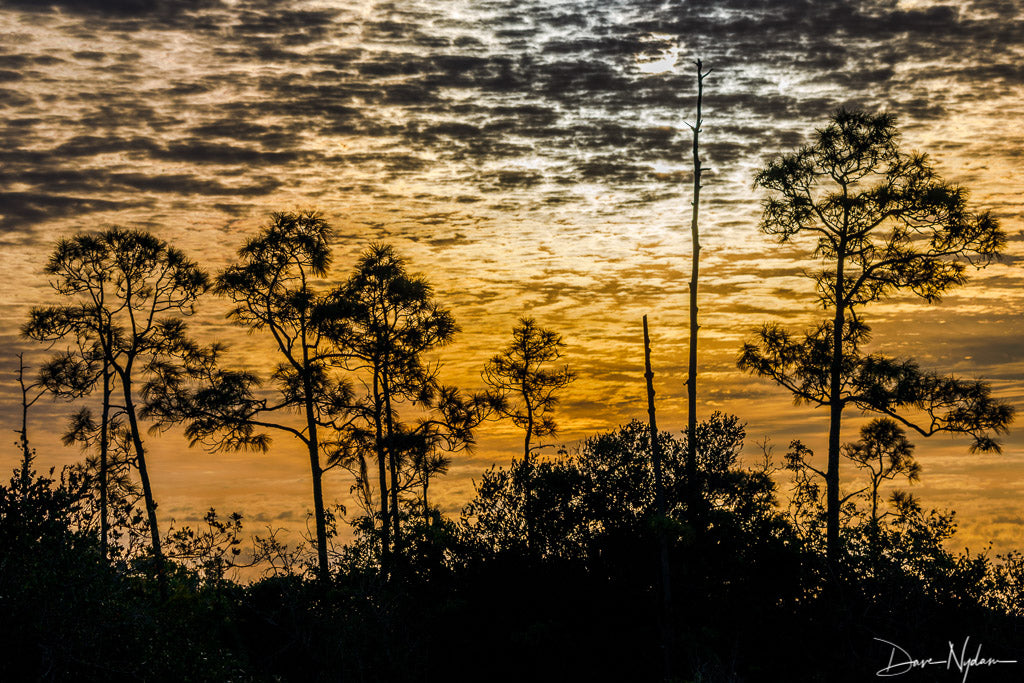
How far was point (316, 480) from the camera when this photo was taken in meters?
35.9

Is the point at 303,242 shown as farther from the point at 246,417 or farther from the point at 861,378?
the point at 861,378

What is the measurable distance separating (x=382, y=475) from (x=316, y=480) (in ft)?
13.6

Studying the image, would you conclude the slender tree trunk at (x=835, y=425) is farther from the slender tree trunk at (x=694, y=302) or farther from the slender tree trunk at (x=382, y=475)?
the slender tree trunk at (x=382, y=475)

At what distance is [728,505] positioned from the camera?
3791 centimetres

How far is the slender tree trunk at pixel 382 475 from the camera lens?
37875 mm

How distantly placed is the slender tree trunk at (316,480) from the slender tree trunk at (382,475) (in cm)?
258

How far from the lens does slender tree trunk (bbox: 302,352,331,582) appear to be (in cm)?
3481

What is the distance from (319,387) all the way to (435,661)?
13.2 m

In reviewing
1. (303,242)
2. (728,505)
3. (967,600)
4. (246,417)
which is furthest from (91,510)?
(967,600)

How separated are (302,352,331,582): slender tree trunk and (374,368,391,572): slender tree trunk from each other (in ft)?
8.47

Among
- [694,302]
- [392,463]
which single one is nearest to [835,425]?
[694,302]

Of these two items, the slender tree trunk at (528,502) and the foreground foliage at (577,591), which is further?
the slender tree trunk at (528,502)

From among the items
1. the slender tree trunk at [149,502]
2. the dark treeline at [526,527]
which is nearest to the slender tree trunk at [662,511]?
the dark treeline at [526,527]

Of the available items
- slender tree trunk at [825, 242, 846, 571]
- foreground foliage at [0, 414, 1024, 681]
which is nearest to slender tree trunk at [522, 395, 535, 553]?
foreground foliage at [0, 414, 1024, 681]
